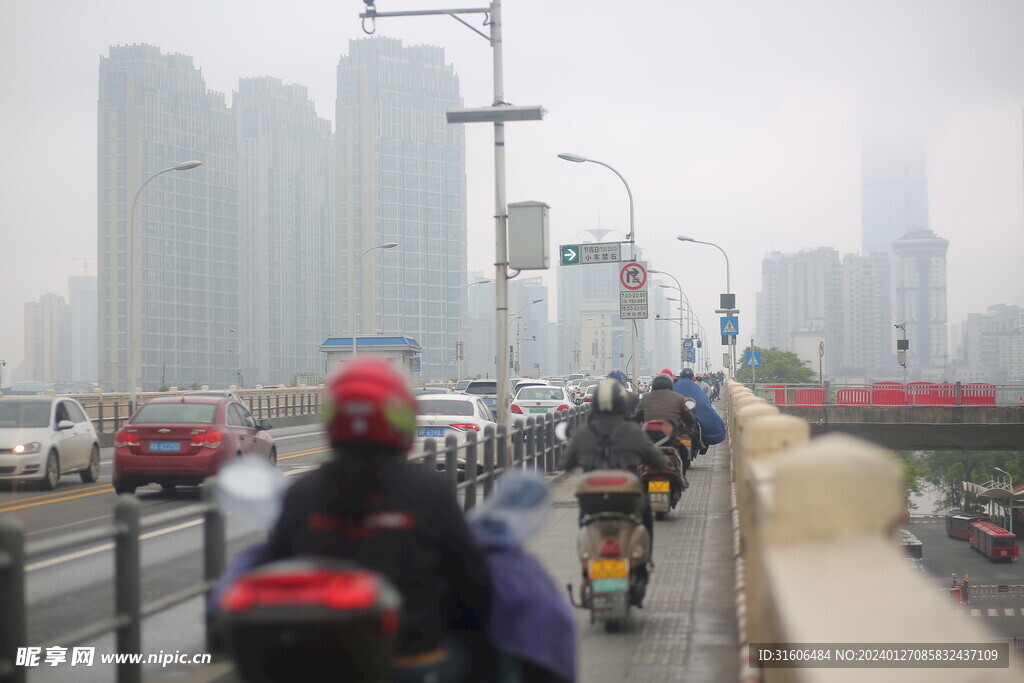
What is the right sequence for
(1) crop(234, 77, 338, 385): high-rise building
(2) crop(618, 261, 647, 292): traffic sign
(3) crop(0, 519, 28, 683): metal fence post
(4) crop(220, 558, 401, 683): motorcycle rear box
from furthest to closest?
1. (1) crop(234, 77, 338, 385): high-rise building
2. (2) crop(618, 261, 647, 292): traffic sign
3. (3) crop(0, 519, 28, 683): metal fence post
4. (4) crop(220, 558, 401, 683): motorcycle rear box

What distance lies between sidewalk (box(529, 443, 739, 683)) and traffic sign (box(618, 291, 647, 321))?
12119 millimetres

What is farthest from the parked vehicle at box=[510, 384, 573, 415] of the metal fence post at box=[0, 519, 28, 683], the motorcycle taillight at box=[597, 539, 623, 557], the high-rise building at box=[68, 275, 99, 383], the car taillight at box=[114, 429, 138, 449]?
the high-rise building at box=[68, 275, 99, 383]

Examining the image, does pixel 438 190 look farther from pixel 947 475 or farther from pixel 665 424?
pixel 665 424

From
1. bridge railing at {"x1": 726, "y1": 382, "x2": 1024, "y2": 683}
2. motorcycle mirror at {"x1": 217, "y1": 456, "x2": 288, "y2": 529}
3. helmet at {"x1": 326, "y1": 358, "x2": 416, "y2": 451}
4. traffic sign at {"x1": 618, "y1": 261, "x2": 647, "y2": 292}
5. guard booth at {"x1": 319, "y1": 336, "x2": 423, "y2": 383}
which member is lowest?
bridge railing at {"x1": 726, "y1": 382, "x2": 1024, "y2": 683}

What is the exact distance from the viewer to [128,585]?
5.40 m

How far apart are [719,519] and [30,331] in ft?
614

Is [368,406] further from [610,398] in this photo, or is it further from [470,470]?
[470,470]

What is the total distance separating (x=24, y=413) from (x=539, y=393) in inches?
720

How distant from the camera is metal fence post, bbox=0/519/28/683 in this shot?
14.5 ft

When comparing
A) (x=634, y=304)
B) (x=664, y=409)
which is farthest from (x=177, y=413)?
(x=634, y=304)

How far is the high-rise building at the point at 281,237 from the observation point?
158 meters

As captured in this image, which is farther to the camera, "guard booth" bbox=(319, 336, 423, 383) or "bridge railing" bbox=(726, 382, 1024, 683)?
"guard booth" bbox=(319, 336, 423, 383)

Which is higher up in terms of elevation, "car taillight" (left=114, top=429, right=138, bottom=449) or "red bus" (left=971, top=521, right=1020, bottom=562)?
"car taillight" (left=114, top=429, right=138, bottom=449)

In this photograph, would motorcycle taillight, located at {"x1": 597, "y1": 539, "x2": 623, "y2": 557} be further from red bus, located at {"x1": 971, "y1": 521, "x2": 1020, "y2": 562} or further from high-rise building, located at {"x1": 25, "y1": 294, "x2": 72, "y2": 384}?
high-rise building, located at {"x1": 25, "y1": 294, "x2": 72, "y2": 384}
